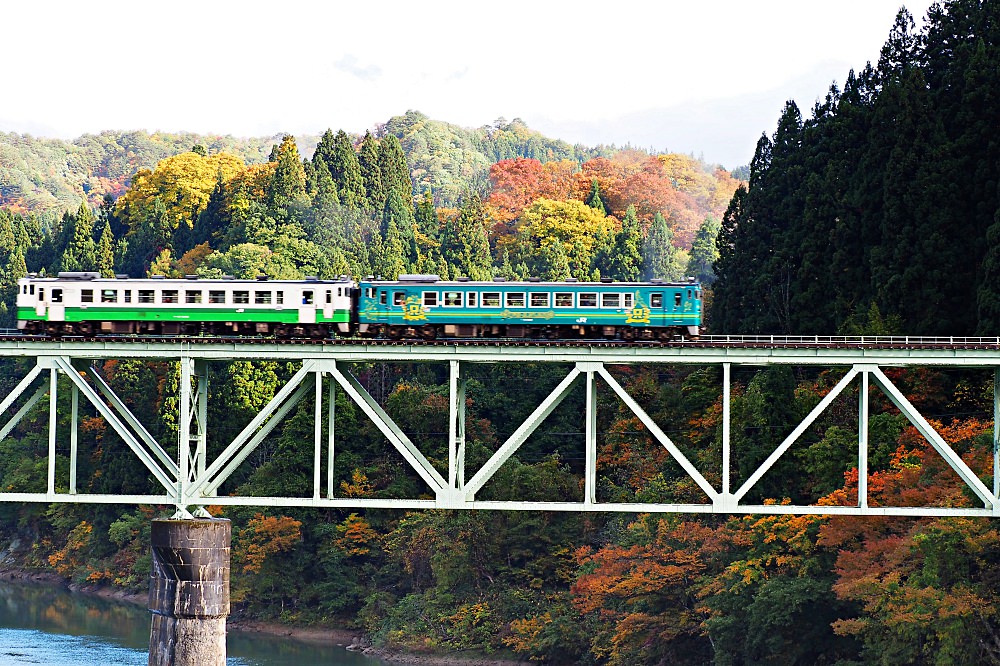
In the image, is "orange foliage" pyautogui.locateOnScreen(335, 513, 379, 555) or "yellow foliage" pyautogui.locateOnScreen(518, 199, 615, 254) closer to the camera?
"orange foliage" pyautogui.locateOnScreen(335, 513, 379, 555)

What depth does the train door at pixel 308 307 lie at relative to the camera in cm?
6444

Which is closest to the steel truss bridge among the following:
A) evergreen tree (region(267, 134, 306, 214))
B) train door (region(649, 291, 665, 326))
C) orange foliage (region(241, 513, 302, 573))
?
train door (region(649, 291, 665, 326))

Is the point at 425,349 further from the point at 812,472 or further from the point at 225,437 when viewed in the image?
the point at 225,437

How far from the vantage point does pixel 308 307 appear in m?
64.6

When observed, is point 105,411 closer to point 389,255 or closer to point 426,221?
point 389,255

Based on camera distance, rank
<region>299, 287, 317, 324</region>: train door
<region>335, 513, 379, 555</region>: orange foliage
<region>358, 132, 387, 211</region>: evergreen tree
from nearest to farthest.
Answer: <region>299, 287, 317, 324</region>: train door
<region>335, 513, 379, 555</region>: orange foliage
<region>358, 132, 387, 211</region>: evergreen tree

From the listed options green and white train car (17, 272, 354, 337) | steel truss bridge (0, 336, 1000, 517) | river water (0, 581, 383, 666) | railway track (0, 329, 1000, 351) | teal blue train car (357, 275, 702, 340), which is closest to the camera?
steel truss bridge (0, 336, 1000, 517)

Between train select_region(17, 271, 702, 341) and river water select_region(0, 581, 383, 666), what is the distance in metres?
29.4

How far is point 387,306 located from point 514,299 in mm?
4380

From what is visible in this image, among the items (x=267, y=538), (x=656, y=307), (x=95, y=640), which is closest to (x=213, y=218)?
(x=267, y=538)

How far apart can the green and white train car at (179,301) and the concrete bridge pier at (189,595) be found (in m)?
7.84

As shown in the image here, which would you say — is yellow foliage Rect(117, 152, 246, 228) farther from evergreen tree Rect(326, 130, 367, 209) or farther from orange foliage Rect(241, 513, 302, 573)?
orange foliage Rect(241, 513, 302, 573)

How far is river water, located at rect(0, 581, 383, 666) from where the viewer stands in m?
91.4

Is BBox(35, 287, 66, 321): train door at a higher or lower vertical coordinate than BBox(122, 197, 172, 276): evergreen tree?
lower
